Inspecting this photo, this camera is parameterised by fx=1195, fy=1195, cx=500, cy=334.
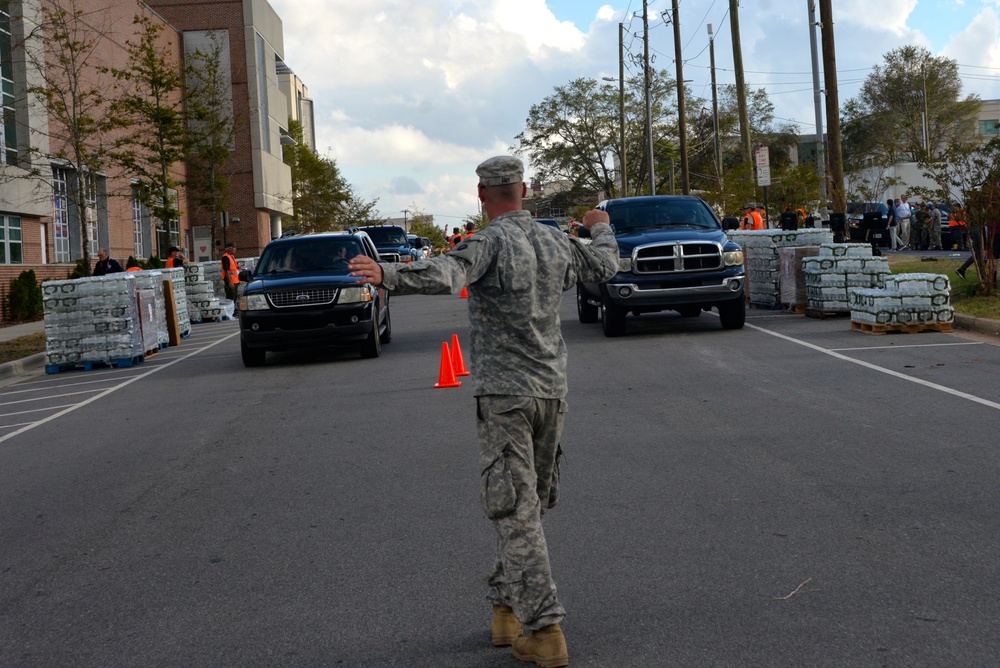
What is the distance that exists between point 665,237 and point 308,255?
17.4ft

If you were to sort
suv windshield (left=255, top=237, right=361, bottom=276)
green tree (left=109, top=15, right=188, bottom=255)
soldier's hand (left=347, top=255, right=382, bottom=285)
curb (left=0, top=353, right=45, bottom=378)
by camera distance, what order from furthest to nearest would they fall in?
green tree (left=109, top=15, right=188, bottom=255) → curb (left=0, top=353, right=45, bottom=378) → suv windshield (left=255, top=237, right=361, bottom=276) → soldier's hand (left=347, top=255, right=382, bottom=285)

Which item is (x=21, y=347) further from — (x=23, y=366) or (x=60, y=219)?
(x=60, y=219)

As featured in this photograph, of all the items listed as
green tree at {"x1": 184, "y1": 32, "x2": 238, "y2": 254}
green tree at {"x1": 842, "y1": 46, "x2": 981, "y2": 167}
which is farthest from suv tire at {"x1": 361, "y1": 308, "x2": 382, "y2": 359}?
green tree at {"x1": 842, "y1": 46, "x2": 981, "y2": 167}

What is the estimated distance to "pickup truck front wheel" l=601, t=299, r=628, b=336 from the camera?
17.8m

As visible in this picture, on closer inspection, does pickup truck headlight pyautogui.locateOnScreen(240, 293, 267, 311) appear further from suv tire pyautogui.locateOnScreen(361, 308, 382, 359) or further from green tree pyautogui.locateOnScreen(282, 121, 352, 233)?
green tree pyautogui.locateOnScreen(282, 121, 352, 233)

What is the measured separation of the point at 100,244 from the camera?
144 feet

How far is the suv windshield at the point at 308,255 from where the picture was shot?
1742 cm

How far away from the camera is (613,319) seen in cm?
1791

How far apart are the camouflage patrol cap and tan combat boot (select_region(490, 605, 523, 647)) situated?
5.67 feet

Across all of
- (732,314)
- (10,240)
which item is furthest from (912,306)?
(10,240)

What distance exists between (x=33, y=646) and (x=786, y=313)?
59.2 feet

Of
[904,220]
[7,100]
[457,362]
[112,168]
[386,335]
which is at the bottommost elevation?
[457,362]

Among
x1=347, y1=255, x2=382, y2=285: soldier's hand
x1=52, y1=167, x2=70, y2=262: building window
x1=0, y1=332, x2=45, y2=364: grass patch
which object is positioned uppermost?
x1=52, y1=167, x2=70, y2=262: building window

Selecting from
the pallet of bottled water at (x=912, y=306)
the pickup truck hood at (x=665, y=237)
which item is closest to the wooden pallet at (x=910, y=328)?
the pallet of bottled water at (x=912, y=306)
